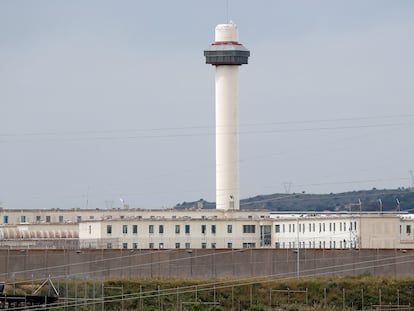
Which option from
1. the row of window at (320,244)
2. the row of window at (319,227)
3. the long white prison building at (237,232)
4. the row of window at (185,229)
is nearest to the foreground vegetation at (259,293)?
the row of window at (320,244)

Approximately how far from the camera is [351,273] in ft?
305

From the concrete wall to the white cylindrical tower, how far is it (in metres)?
36.2

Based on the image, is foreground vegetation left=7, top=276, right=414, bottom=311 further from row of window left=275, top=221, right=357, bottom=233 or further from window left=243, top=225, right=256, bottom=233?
window left=243, top=225, right=256, bottom=233

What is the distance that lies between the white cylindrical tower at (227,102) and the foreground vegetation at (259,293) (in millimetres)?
43569

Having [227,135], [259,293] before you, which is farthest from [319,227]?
[259,293]

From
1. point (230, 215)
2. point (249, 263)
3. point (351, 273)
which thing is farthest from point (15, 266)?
point (230, 215)

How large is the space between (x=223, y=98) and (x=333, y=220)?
2704 centimetres

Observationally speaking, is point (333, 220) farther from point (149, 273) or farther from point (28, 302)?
point (28, 302)

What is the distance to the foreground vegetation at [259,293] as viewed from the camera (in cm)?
8150

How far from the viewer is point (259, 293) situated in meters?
84.8

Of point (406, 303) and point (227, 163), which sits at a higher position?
point (227, 163)

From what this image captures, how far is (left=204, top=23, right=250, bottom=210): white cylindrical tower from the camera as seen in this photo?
131750 millimetres

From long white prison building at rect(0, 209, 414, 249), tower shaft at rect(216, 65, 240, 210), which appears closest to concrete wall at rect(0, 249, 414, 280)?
long white prison building at rect(0, 209, 414, 249)

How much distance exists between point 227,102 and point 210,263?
137 ft
